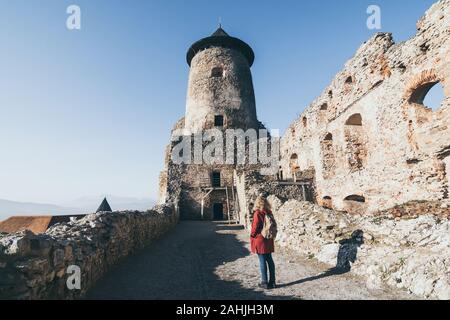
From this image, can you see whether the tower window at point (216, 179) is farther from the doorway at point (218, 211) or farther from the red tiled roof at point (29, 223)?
the red tiled roof at point (29, 223)

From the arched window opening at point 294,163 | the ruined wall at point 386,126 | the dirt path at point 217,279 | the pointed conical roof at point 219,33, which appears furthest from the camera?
the pointed conical roof at point 219,33

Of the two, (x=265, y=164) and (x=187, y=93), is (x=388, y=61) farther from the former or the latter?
(x=187, y=93)

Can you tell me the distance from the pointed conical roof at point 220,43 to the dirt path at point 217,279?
68.7 ft

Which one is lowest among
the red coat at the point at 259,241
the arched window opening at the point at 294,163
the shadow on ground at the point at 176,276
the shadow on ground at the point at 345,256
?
the shadow on ground at the point at 176,276

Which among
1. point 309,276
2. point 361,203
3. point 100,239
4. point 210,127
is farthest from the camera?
point 210,127

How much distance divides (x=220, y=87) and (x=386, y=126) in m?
15.4

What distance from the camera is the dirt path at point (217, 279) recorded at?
14.4 feet

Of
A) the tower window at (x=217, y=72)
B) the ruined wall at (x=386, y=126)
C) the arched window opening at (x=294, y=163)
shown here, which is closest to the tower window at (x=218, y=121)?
the tower window at (x=217, y=72)

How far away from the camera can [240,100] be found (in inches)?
904

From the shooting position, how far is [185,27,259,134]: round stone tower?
2231cm

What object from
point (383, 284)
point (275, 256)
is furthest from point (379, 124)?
point (383, 284)

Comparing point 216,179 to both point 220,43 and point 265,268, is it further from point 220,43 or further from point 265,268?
point 265,268

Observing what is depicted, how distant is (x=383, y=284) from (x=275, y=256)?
303 cm

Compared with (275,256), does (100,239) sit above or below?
above
